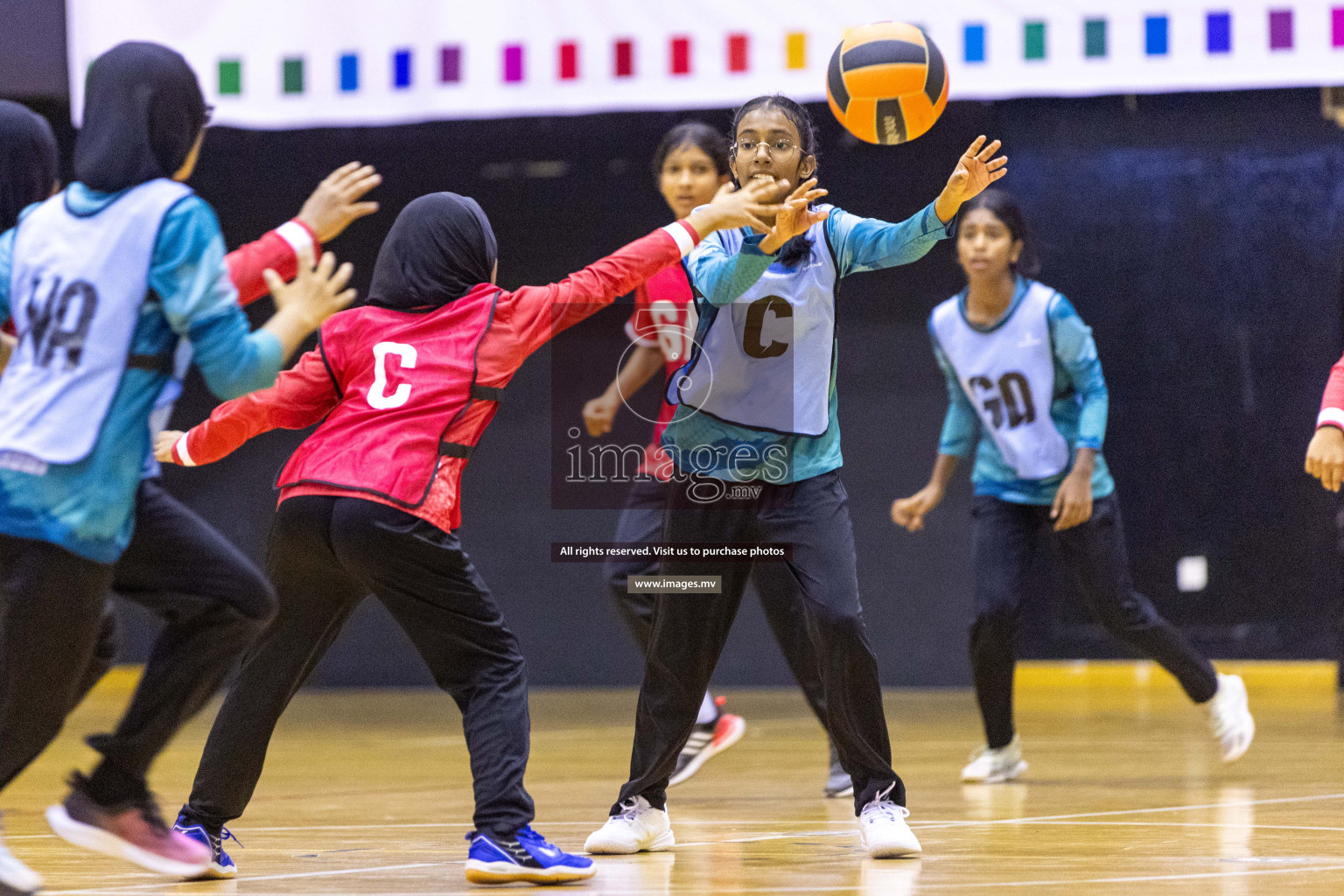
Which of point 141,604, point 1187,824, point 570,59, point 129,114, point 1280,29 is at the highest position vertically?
point 570,59

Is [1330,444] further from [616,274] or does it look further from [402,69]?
[402,69]

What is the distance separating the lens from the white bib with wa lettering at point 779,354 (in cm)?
348

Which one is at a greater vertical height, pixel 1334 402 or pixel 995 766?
pixel 1334 402

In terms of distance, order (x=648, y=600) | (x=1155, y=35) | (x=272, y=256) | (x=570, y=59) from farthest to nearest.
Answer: (x=570, y=59) → (x=1155, y=35) → (x=648, y=600) → (x=272, y=256)

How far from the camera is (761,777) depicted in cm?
523

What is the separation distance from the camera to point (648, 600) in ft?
15.8

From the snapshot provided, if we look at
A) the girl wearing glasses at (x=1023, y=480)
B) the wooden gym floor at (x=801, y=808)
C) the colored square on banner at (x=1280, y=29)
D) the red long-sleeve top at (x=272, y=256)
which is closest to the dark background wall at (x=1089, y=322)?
the wooden gym floor at (x=801, y=808)

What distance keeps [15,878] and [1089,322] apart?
23.4 feet

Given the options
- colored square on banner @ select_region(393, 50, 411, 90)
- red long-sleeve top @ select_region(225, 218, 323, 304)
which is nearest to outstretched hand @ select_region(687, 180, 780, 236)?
red long-sleeve top @ select_region(225, 218, 323, 304)

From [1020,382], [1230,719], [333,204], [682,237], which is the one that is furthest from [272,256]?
[1230,719]

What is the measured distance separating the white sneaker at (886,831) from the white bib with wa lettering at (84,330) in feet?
6.12

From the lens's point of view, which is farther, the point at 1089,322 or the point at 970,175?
the point at 1089,322

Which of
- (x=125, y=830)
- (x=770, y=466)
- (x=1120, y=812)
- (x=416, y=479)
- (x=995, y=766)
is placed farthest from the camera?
(x=995, y=766)

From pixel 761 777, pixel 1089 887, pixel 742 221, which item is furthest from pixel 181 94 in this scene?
Result: pixel 761 777
